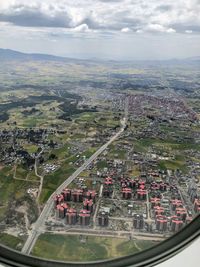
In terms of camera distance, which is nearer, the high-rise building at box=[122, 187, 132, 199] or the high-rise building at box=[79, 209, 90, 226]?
the high-rise building at box=[79, 209, 90, 226]

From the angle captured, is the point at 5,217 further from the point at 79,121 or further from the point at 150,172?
the point at 79,121

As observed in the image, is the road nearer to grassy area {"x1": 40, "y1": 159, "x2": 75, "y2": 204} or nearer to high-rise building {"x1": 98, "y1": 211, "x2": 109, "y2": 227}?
grassy area {"x1": 40, "y1": 159, "x2": 75, "y2": 204}

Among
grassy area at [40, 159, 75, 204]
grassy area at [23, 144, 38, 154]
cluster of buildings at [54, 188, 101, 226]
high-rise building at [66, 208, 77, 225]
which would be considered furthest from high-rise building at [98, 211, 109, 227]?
grassy area at [23, 144, 38, 154]

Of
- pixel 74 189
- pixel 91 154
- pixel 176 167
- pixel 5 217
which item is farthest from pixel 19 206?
pixel 176 167

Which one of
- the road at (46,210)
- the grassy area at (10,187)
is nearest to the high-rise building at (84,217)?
the road at (46,210)

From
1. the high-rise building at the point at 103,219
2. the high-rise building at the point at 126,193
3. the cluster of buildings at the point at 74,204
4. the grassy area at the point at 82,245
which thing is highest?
the high-rise building at the point at 126,193

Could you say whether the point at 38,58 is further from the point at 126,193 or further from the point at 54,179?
the point at 126,193

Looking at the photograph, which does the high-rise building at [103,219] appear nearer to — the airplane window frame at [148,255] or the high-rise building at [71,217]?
the high-rise building at [71,217]

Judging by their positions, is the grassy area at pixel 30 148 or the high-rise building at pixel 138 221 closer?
the high-rise building at pixel 138 221

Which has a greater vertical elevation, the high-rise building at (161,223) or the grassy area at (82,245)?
the high-rise building at (161,223)
